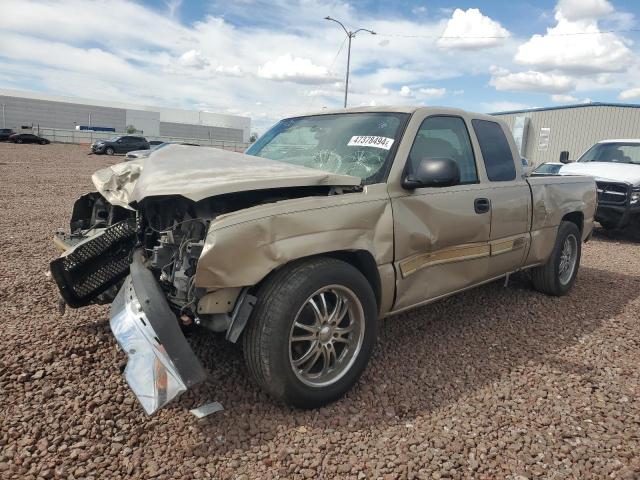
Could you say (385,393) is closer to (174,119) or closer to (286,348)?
(286,348)

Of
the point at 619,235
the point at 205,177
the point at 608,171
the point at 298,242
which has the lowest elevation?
the point at 619,235

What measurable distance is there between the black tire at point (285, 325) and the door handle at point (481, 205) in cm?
142

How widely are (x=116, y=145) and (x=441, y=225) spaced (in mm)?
36244

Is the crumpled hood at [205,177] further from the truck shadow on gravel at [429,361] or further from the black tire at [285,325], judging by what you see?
the truck shadow on gravel at [429,361]

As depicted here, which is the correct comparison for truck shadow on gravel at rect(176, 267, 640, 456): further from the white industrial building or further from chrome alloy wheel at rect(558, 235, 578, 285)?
the white industrial building

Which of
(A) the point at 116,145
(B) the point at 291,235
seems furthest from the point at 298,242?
(A) the point at 116,145

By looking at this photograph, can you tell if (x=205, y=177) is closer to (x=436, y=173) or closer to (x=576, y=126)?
(x=436, y=173)

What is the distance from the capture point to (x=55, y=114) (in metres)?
90.4

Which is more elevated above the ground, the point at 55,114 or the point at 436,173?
the point at 55,114

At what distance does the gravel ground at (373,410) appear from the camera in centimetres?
241

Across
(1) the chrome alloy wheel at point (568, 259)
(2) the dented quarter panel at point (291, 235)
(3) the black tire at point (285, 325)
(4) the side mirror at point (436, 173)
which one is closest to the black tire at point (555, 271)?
(1) the chrome alloy wheel at point (568, 259)

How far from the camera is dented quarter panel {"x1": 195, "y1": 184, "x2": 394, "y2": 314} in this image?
2.43m

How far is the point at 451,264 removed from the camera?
3654mm

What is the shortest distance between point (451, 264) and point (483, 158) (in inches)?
41.8
